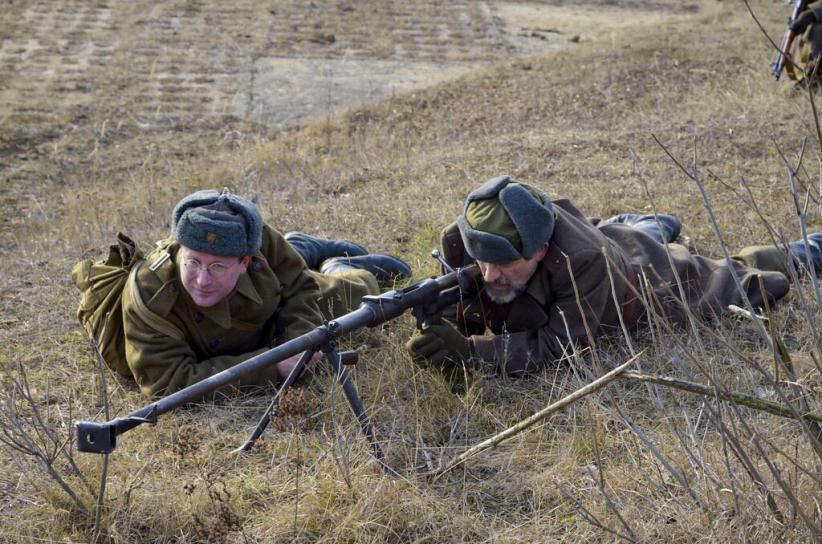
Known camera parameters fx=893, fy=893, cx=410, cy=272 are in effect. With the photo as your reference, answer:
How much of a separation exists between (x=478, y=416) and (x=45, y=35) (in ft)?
55.0

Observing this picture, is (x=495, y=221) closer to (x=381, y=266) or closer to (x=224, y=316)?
(x=224, y=316)

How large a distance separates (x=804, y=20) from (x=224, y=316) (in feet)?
25.8

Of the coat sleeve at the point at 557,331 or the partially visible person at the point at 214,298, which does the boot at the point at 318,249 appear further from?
the coat sleeve at the point at 557,331

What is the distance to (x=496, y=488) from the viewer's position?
334 centimetres

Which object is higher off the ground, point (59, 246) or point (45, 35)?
point (59, 246)

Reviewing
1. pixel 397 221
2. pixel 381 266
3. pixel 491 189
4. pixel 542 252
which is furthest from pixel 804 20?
pixel 491 189

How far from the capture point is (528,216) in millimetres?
3832

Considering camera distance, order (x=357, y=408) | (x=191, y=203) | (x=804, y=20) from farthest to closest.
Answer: (x=804, y=20), (x=191, y=203), (x=357, y=408)

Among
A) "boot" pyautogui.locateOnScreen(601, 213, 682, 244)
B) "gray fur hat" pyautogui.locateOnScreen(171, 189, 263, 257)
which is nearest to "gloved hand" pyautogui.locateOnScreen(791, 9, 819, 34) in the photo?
"boot" pyautogui.locateOnScreen(601, 213, 682, 244)

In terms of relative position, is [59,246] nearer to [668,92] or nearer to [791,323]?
[791,323]

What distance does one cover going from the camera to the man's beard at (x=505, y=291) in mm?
4035

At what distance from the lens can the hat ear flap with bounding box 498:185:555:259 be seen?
3.83 m

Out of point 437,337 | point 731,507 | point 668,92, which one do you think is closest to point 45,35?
point 668,92

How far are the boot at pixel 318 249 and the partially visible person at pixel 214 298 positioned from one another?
0.77 meters
